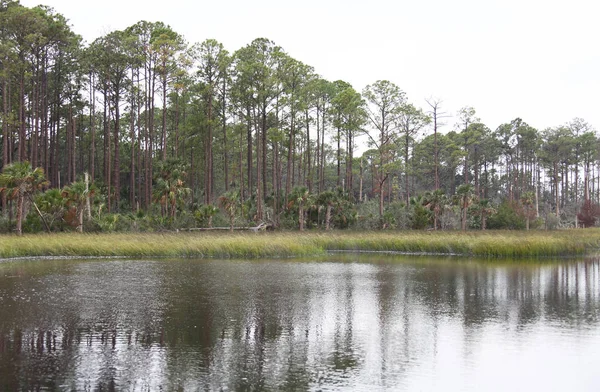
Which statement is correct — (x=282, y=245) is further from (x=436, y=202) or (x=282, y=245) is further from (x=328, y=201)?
(x=436, y=202)

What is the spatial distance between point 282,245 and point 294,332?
64.1 feet

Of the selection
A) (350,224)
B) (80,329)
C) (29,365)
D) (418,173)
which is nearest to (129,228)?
(350,224)

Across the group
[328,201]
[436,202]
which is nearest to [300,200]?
[328,201]

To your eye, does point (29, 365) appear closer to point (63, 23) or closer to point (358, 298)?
point (358, 298)

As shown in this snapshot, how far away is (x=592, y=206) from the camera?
2640 inches

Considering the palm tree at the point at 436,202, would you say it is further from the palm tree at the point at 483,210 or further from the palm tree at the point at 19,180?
the palm tree at the point at 19,180

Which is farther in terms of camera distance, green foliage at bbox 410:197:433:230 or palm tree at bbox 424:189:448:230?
palm tree at bbox 424:189:448:230

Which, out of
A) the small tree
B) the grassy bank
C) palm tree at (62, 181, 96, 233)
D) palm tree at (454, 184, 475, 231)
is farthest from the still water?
the small tree

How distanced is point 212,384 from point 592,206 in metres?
69.6

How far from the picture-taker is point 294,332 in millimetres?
11344

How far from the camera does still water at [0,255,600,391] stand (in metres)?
8.23

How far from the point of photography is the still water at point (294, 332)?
8.23 meters

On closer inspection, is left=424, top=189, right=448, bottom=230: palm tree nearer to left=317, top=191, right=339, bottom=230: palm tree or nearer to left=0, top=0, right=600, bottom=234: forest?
left=0, top=0, right=600, bottom=234: forest

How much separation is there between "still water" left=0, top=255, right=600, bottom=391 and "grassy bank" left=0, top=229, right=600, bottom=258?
7.29 metres
